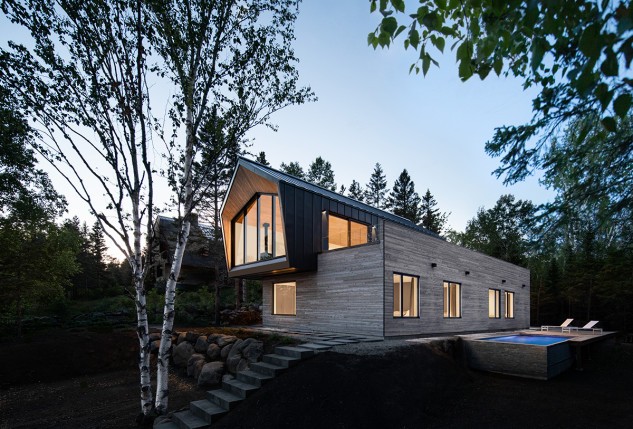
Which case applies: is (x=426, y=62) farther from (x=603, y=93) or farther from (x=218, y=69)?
(x=218, y=69)

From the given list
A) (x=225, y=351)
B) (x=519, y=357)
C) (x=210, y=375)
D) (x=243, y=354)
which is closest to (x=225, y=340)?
(x=225, y=351)

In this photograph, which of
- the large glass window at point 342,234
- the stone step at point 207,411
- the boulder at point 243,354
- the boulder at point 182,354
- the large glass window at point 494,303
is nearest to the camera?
the stone step at point 207,411

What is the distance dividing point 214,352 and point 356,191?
29959mm

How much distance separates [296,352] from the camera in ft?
24.2

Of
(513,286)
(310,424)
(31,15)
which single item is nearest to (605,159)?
(310,424)

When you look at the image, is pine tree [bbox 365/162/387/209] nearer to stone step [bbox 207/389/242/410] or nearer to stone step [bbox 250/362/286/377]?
stone step [bbox 250/362/286/377]

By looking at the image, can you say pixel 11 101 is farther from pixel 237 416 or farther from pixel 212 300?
pixel 212 300

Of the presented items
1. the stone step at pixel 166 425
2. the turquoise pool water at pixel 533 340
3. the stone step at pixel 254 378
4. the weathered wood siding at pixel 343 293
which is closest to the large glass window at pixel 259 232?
the weathered wood siding at pixel 343 293

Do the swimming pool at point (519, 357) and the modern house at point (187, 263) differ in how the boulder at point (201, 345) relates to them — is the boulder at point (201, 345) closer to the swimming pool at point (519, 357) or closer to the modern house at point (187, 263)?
the swimming pool at point (519, 357)

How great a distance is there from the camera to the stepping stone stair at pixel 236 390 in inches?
236

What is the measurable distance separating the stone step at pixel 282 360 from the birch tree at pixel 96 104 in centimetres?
245

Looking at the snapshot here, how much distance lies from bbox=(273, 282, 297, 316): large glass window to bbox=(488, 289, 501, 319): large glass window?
879 cm

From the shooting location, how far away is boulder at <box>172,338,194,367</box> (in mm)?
11078

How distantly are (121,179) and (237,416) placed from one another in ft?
16.2
